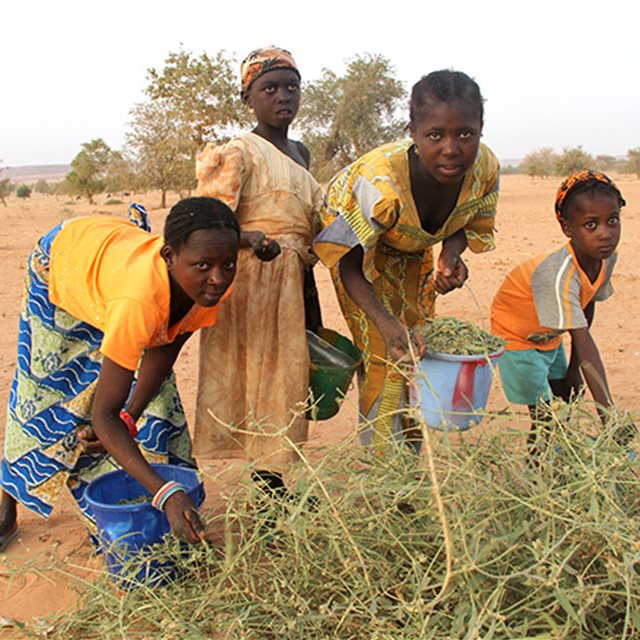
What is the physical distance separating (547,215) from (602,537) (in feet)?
50.4

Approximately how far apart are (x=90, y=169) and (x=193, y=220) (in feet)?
95.6

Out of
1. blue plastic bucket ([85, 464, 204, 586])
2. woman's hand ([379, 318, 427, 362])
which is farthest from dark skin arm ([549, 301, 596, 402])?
blue plastic bucket ([85, 464, 204, 586])

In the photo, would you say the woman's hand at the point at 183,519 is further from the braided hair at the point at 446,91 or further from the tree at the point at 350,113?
the tree at the point at 350,113

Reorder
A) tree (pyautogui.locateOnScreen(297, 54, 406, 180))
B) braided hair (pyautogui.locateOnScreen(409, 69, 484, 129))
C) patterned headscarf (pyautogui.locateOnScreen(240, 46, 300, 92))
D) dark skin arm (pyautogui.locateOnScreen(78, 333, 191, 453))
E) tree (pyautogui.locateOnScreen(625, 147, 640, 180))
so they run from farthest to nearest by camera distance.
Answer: tree (pyautogui.locateOnScreen(625, 147, 640, 180))
tree (pyautogui.locateOnScreen(297, 54, 406, 180))
patterned headscarf (pyautogui.locateOnScreen(240, 46, 300, 92))
dark skin arm (pyautogui.locateOnScreen(78, 333, 191, 453))
braided hair (pyautogui.locateOnScreen(409, 69, 484, 129))

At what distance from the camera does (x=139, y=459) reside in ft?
7.01

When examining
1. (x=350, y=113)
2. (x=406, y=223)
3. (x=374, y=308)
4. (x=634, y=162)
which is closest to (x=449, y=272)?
(x=406, y=223)

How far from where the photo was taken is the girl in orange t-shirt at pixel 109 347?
218 centimetres

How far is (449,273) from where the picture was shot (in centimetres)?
261

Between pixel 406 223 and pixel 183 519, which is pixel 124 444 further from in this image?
pixel 406 223

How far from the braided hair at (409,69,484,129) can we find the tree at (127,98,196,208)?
16984 millimetres

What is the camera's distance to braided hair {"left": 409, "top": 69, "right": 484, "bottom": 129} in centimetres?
227

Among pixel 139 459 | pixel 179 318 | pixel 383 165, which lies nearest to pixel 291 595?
pixel 139 459

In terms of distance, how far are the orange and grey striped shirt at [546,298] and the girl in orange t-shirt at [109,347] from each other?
1.44 meters

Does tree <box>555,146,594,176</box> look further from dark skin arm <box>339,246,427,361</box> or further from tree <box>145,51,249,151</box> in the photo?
dark skin arm <box>339,246,427,361</box>
